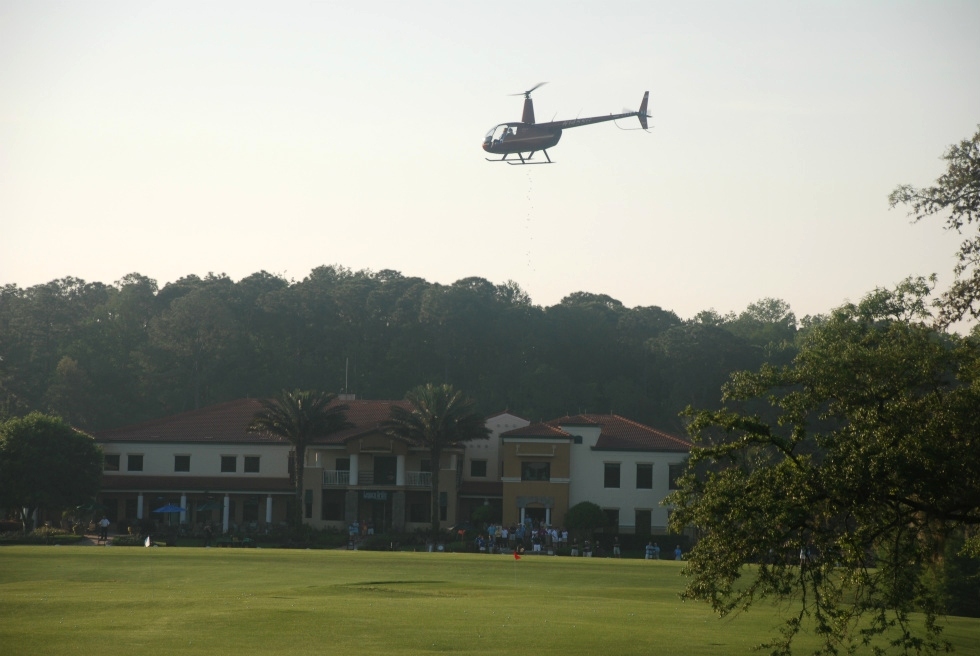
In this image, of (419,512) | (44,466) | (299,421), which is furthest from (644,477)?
(44,466)

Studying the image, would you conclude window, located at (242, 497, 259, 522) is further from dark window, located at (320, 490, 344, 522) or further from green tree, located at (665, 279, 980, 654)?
green tree, located at (665, 279, 980, 654)

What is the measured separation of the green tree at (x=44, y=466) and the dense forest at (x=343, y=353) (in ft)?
94.3

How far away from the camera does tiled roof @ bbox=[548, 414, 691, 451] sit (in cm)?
6956

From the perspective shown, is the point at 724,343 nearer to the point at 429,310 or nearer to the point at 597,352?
the point at 597,352

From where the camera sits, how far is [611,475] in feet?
228

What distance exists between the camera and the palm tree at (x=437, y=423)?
66562 millimetres

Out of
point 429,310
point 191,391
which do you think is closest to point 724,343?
point 429,310

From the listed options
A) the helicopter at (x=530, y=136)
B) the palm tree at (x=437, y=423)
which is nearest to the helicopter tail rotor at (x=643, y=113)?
the helicopter at (x=530, y=136)

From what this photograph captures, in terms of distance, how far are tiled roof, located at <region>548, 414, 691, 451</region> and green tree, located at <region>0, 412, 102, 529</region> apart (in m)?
26.3

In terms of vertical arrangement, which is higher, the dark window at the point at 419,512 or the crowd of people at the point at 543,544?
the dark window at the point at 419,512

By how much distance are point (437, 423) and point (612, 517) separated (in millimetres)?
11475

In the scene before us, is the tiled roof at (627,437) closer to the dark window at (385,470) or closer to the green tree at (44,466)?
the dark window at (385,470)

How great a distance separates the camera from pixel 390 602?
100ft

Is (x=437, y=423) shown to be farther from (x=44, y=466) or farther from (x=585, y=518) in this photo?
(x=44, y=466)
